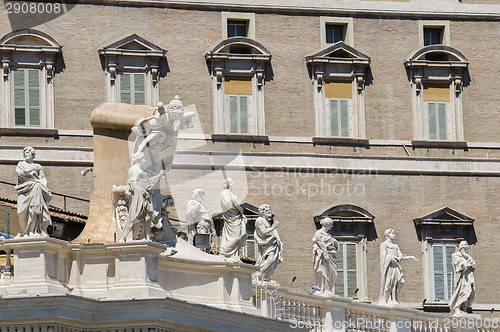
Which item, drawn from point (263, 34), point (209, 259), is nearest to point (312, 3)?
point (263, 34)

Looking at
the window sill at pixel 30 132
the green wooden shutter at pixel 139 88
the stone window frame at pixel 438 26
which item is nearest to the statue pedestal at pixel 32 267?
the window sill at pixel 30 132

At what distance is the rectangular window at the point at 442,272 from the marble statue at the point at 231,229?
16.5 metres

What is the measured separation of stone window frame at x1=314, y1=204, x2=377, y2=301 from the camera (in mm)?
72938

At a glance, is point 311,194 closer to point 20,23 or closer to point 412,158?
point 412,158

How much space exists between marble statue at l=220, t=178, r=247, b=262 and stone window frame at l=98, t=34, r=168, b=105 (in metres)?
14.7

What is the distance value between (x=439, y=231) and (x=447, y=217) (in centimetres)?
45

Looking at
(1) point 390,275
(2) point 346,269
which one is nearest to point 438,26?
(2) point 346,269

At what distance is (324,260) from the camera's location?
61.4 m


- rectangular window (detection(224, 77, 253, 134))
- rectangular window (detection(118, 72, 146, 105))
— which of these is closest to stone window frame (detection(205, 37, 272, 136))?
rectangular window (detection(224, 77, 253, 134))

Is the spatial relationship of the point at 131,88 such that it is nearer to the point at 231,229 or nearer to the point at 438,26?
the point at 438,26

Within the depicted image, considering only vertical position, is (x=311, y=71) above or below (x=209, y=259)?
above

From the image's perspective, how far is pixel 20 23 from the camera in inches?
2832

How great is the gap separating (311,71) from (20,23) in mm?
8070

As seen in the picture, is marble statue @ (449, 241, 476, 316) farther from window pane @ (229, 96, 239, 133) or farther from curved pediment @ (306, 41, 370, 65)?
curved pediment @ (306, 41, 370, 65)
